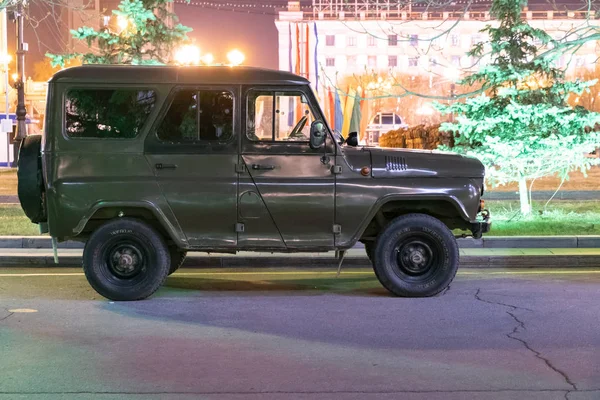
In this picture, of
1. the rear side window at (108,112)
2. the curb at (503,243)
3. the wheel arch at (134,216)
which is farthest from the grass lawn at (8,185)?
the rear side window at (108,112)

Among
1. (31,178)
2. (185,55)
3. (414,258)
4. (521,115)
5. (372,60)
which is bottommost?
(414,258)

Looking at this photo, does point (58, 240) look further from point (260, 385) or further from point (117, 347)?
point (260, 385)

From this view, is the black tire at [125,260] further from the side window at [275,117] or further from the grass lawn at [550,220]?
the grass lawn at [550,220]

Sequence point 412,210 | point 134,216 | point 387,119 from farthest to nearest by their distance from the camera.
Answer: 1. point 387,119
2. point 412,210
3. point 134,216

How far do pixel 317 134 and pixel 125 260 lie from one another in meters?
2.53

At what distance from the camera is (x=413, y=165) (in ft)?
31.0

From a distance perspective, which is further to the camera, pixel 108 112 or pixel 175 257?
pixel 175 257

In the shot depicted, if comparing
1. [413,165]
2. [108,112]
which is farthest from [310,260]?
[108,112]

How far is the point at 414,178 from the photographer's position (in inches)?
372

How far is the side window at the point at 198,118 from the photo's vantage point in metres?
9.43

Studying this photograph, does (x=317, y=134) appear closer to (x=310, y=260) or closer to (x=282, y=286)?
(x=282, y=286)

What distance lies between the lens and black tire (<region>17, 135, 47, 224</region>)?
372 inches

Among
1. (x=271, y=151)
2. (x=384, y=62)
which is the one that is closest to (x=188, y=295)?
(x=271, y=151)

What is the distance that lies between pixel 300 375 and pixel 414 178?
3.75 metres
